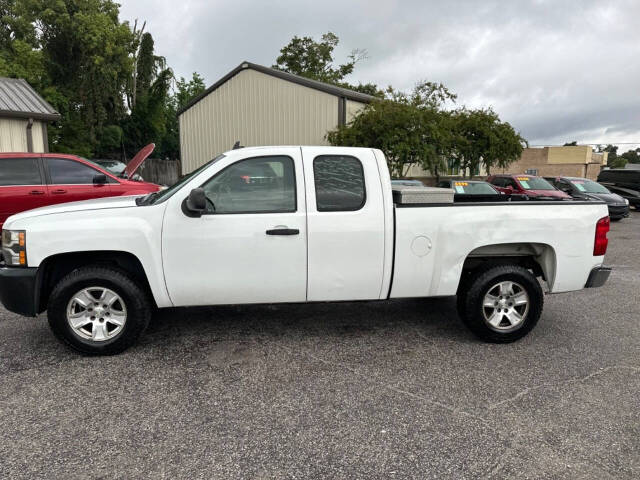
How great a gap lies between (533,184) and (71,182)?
47.1ft

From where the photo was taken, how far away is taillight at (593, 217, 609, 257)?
14.4 feet

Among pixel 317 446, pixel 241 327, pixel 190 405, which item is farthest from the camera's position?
pixel 241 327

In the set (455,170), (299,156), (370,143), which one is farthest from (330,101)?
(299,156)

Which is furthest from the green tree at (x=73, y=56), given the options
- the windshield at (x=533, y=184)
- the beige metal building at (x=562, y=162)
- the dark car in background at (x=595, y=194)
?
the beige metal building at (x=562, y=162)

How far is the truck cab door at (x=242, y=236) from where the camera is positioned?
12.8 feet

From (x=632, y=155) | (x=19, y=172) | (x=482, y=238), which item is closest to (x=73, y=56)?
(x=19, y=172)

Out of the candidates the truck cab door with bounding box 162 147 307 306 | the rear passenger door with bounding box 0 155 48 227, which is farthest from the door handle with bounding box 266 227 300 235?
the rear passenger door with bounding box 0 155 48 227

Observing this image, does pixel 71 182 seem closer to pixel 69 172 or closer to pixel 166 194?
pixel 69 172

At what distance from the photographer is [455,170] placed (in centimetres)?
2452

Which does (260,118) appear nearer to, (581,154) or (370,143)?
(370,143)

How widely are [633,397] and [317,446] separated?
2.39m

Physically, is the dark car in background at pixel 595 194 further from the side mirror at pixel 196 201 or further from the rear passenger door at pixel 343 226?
the side mirror at pixel 196 201

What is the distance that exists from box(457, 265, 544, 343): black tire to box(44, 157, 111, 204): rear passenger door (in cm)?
653

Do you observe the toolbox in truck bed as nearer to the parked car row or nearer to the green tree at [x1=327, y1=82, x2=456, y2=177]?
the parked car row
